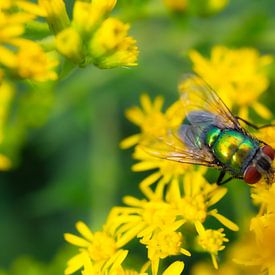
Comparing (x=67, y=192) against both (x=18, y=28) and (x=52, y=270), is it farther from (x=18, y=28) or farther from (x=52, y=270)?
(x=18, y=28)

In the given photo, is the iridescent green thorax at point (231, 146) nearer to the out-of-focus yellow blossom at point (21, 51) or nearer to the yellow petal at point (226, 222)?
the yellow petal at point (226, 222)

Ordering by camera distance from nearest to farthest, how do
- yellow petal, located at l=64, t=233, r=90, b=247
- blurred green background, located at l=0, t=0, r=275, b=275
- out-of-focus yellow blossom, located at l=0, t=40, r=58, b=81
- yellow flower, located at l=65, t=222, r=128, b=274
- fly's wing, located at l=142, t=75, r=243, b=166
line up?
out-of-focus yellow blossom, located at l=0, t=40, r=58, b=81
yellow flower, located at l=65, t=222, r=128, b=274
yellow petal, located at l=64, t=233, r=90, b=247
fly's wing, located at l=142, t=75, r=243, b=166
blurred green background, located at l=0, t=0, r=275, b=275

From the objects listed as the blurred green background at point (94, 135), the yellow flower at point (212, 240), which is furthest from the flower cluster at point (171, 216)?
the blurred green background at point (94, 135)

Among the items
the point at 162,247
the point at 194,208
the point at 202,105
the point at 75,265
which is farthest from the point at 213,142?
the point at 75,265

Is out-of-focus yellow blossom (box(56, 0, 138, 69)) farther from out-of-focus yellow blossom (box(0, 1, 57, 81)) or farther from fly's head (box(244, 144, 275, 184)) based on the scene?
fly's head (box(244, 144, 275, 184))

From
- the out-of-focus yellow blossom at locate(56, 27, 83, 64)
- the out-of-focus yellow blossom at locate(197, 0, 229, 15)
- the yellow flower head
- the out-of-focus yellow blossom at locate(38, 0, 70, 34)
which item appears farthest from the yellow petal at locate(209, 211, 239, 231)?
the out-of-focus yellow blossom at locate(197, 0, 229, 15)

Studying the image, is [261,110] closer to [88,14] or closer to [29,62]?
[88,14]
